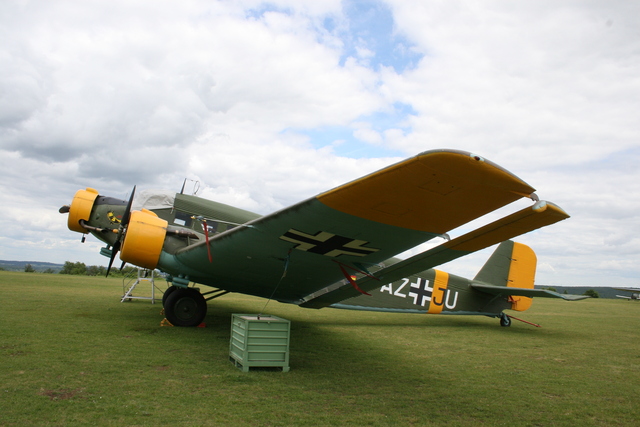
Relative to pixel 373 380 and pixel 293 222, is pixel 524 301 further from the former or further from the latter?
pixel 293 222

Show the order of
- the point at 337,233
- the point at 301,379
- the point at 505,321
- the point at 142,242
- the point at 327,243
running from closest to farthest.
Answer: the point at 337,233 < the point at 301,379 < the point at 327,243 < the point at 142,242 < the point at 505,321

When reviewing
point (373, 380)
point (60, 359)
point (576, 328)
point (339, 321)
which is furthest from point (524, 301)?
point (60, 359)

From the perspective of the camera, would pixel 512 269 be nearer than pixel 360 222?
No

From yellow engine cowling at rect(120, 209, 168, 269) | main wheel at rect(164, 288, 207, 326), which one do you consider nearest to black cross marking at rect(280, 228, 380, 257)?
yellow engine cowling at rect(120, 209, 168, 269)

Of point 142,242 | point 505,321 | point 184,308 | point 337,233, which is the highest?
point 337,233

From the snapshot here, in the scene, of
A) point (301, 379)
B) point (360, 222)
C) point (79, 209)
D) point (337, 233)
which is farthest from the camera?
point (79, 209)

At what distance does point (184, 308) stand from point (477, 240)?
5.07 meters

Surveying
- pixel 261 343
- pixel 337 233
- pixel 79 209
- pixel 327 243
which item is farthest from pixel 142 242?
pixel 337 233

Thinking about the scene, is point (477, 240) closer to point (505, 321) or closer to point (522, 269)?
point (505, 321)

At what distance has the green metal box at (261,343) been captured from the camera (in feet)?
13.8

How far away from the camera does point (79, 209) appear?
652 centimetres

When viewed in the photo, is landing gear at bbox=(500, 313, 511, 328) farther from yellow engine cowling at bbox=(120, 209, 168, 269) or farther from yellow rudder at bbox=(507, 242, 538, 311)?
yellow engine cowling at bbox=(120, 209, 168, 269)

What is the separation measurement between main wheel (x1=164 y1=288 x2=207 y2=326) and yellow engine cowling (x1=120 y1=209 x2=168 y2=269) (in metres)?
A: 1.00

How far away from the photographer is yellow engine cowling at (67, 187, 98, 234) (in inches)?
257
